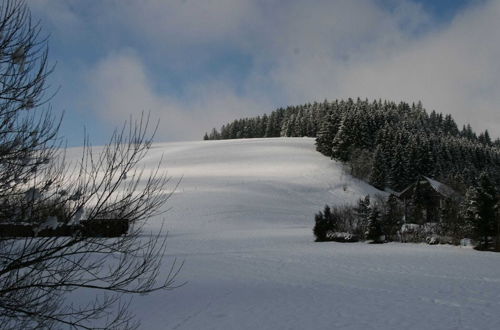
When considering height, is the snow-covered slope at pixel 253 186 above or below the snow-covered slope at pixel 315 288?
above

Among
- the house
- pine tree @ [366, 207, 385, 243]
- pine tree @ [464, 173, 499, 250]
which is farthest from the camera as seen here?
the house

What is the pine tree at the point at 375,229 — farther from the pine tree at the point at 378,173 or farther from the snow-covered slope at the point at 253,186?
the pine tree at the point at 378,173

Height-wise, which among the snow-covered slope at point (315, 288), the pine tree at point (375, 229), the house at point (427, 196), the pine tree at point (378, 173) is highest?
the pine tree at point (378, 173)

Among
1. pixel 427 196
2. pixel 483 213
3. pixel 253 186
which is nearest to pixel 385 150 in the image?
pixel 427 196

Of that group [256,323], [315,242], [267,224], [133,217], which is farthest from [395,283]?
[267,224]

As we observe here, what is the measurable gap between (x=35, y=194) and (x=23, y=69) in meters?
1.18

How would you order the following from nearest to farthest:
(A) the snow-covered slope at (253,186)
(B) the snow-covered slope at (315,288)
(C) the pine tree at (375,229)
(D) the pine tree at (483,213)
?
(B) the snow-covered slope at (315,288)
(D) the pine tree at (483,213)
(C) the pine tree at (375,229)
(A) the snow-covered slope at (253,186)

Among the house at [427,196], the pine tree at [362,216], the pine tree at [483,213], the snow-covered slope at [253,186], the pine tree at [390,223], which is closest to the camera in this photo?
the pine tree at [483,213]

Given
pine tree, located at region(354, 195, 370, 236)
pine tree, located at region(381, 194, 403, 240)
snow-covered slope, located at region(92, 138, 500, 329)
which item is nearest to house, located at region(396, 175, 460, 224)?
pine tree, located at region(381, 194, 403, 240)

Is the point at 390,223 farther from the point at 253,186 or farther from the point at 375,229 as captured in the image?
the point at 253,186

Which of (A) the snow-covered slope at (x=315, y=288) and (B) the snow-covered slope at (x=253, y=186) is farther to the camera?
(B) the snow-covered slope at (x=253, y=186)

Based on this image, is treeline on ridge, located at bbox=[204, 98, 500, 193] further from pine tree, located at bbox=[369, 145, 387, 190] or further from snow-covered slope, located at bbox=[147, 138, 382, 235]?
snow-covered slope, located at bbox=[147, 138, 382, 235]

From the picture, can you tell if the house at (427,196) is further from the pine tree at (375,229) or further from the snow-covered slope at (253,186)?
the pine tree at (375,229)

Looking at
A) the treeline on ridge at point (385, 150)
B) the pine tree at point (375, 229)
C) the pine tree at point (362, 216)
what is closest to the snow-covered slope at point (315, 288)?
the pine tree at point (362, 216)
